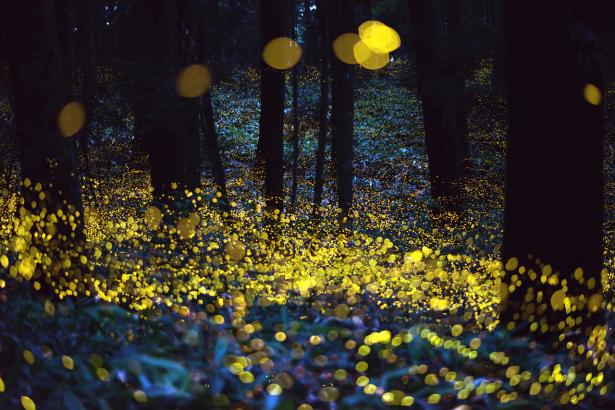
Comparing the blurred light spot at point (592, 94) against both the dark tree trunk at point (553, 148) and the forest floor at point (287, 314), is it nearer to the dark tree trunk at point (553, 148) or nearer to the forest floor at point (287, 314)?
the dark tree trunk at point (553, 148)

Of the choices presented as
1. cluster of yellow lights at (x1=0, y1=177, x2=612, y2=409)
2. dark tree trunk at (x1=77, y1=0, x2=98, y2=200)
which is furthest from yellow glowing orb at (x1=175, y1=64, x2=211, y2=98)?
cluster of yellow lights at (x1=0, y1=177, x2=612, y2=409)

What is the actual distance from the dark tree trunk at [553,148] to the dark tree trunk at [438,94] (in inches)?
328

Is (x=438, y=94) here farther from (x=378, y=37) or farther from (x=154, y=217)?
(x=378, y=37)

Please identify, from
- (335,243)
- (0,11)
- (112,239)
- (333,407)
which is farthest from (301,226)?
(333,407)

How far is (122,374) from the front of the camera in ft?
9.12

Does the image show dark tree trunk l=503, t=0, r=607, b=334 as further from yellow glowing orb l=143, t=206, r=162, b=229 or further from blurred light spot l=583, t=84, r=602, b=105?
yellow glowing orb l=143, t=206, r=162, b=229

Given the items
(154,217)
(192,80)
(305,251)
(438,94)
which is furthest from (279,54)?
(154,217)

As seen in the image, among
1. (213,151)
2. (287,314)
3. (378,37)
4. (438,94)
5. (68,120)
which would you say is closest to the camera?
(287,314)

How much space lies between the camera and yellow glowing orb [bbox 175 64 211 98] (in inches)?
445

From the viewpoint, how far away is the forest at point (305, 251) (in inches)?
121

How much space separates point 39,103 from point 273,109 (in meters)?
6.84

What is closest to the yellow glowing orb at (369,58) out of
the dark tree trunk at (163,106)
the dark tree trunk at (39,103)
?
the dark tree trunk at (163,106)

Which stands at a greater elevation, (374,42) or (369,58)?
(374,42)

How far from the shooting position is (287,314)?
5520 millimetres
